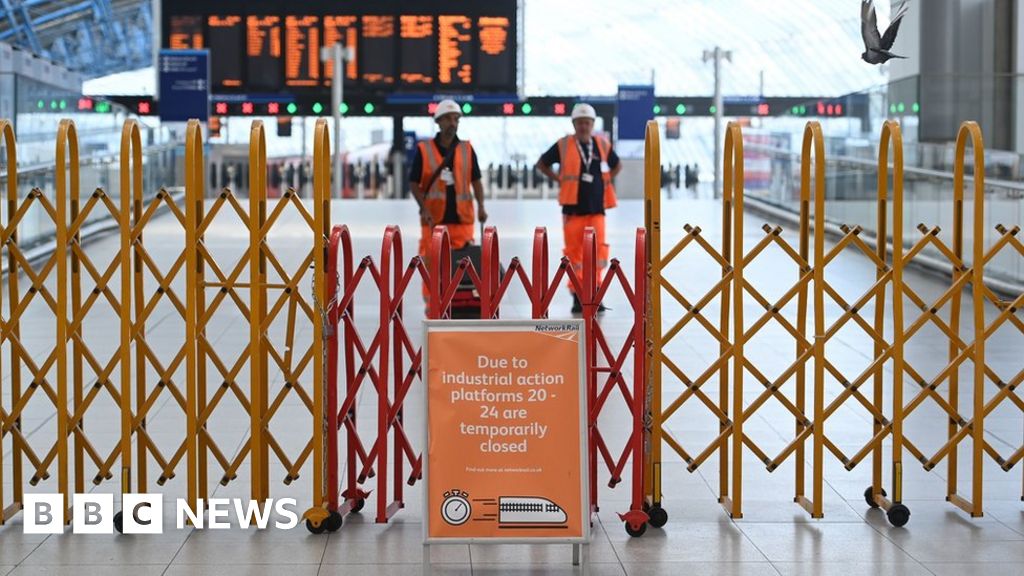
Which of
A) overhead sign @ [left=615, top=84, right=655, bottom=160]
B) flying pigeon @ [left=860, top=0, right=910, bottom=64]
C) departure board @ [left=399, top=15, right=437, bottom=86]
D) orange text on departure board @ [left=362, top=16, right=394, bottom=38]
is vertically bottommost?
flying pigeon @ [left=860, top=0, right=910, bottom=64]

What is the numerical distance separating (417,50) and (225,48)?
3926 mm

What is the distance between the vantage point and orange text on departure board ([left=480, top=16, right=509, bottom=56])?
32.2 m

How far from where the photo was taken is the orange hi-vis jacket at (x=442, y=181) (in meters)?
13.3

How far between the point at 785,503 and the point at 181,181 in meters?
29.9

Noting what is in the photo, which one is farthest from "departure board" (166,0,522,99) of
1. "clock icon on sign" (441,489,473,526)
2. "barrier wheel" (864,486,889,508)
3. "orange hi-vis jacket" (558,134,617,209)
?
"clock icon on sign" (441,489,473,526)

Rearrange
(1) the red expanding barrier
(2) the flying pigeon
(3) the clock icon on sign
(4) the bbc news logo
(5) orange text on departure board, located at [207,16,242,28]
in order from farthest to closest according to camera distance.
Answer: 1. (5) orange text on departure board, located at [207,16,242,28]
2. (2) the flying pigeon
3. (4) the bbc news logo
4. (1) the red expanding barrier
5. (3) the clock icon on sign

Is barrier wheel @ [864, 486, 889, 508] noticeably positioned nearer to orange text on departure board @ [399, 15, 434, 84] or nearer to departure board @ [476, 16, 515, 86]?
departure board @ [476, 16, 515, 86]

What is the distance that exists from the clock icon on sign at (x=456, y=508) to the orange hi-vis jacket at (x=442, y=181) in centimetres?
715

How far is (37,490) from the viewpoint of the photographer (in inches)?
305

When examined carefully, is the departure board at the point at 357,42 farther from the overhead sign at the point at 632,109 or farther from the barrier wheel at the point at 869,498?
the barrier wheel at the point at 869,498

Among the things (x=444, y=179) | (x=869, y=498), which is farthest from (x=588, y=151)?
(x=869, y=498)

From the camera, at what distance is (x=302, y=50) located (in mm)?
33469

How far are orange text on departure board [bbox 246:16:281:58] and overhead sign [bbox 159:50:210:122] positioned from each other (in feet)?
3.03

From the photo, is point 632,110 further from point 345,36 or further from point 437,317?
point 437,317
